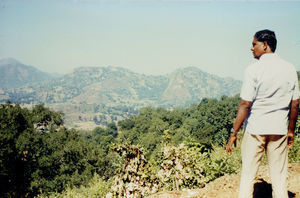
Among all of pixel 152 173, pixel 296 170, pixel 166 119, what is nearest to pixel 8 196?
pixel 152 173

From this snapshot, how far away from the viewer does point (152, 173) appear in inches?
187

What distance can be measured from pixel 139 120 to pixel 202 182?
77.2m

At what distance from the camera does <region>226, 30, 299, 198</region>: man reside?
2.48 metres

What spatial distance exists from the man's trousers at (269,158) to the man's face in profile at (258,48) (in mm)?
1043

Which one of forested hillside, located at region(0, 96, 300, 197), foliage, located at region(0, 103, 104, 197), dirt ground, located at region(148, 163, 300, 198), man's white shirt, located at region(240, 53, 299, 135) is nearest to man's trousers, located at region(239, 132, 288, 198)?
man's white shirt, located at region(240, 53, 299, 135)

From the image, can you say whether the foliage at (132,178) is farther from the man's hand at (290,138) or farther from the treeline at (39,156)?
the treeline at (39,156)

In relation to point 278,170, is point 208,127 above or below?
below

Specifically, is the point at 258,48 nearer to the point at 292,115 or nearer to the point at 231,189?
the point at 292,115

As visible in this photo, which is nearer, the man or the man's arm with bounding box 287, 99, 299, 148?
the man

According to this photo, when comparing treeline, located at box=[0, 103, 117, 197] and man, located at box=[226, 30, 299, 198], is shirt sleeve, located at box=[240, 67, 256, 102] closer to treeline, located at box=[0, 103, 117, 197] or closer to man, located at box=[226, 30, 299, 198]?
man, located at box=[226, 30, 299, 198]

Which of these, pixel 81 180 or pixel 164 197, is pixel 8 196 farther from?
pixel 164 197

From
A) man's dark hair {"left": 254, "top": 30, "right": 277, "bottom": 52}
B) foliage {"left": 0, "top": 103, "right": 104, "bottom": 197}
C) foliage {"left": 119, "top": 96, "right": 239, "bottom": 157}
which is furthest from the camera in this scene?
foliage {"left": 119, "top": 96, "right": 239, "bottom": 157}

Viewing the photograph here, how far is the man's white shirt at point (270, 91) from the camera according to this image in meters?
2.46

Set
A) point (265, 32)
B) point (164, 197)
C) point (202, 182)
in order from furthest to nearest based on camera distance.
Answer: point (202, 182), point (164, 197), point (265, 32)
